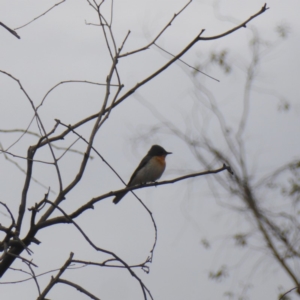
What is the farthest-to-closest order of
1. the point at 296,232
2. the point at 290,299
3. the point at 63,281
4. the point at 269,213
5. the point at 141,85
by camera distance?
the point at 269,213 < the point at 296,232 < the point at 290,299 < the point at 141,85 < the point at 63,281

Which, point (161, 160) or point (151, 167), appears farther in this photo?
point (161, 160)

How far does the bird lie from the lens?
9.00 metres

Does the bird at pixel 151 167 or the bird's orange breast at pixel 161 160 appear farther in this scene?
the bird's orange breast at pixel 161 160

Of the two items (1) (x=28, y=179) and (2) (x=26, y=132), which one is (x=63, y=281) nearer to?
(1) (x=28, y=179)

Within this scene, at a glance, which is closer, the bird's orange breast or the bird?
the bird

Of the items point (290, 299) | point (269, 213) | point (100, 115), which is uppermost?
point (269, 213)

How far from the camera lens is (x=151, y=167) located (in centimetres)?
903

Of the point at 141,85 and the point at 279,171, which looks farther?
the point at 279,171

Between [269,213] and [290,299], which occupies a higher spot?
[269,213]

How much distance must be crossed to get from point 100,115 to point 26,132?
1.42 feet

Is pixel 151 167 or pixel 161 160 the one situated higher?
pixel 161 160

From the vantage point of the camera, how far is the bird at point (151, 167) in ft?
29.5

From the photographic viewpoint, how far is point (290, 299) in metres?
10.8

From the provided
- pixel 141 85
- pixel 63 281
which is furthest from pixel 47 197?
pixel 141 85
